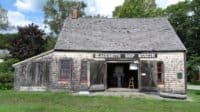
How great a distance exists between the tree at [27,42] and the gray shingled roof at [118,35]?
13.6m

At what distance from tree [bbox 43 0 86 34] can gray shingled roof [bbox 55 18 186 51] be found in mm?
27095

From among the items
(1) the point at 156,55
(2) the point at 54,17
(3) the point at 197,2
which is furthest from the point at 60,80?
(2) the point at 54,17

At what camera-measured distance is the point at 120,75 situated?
115 ft

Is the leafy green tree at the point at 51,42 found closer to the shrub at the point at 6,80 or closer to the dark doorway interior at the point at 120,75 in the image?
the shrub at the point at 6,80

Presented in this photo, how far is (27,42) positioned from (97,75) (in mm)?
19244

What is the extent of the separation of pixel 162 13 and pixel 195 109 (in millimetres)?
38147

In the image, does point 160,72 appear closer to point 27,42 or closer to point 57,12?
point 27,42

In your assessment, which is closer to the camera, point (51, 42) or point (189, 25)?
point (189, 25)

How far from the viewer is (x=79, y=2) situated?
63500 millimetres

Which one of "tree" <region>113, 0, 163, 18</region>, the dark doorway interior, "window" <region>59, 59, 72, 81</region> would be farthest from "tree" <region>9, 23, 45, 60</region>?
"window" <region>59, 59, 72, 81</region>

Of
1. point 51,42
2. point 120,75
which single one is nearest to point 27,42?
point 51,42

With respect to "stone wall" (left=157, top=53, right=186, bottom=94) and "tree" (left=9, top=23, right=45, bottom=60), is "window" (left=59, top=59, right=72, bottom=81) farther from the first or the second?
"tree" (left=9, top=23, right=45, bottom=60)

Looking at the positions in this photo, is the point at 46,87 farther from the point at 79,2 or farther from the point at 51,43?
the point at 79,2

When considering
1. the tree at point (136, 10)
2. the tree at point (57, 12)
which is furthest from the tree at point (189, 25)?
the tree at point (57, 12)
